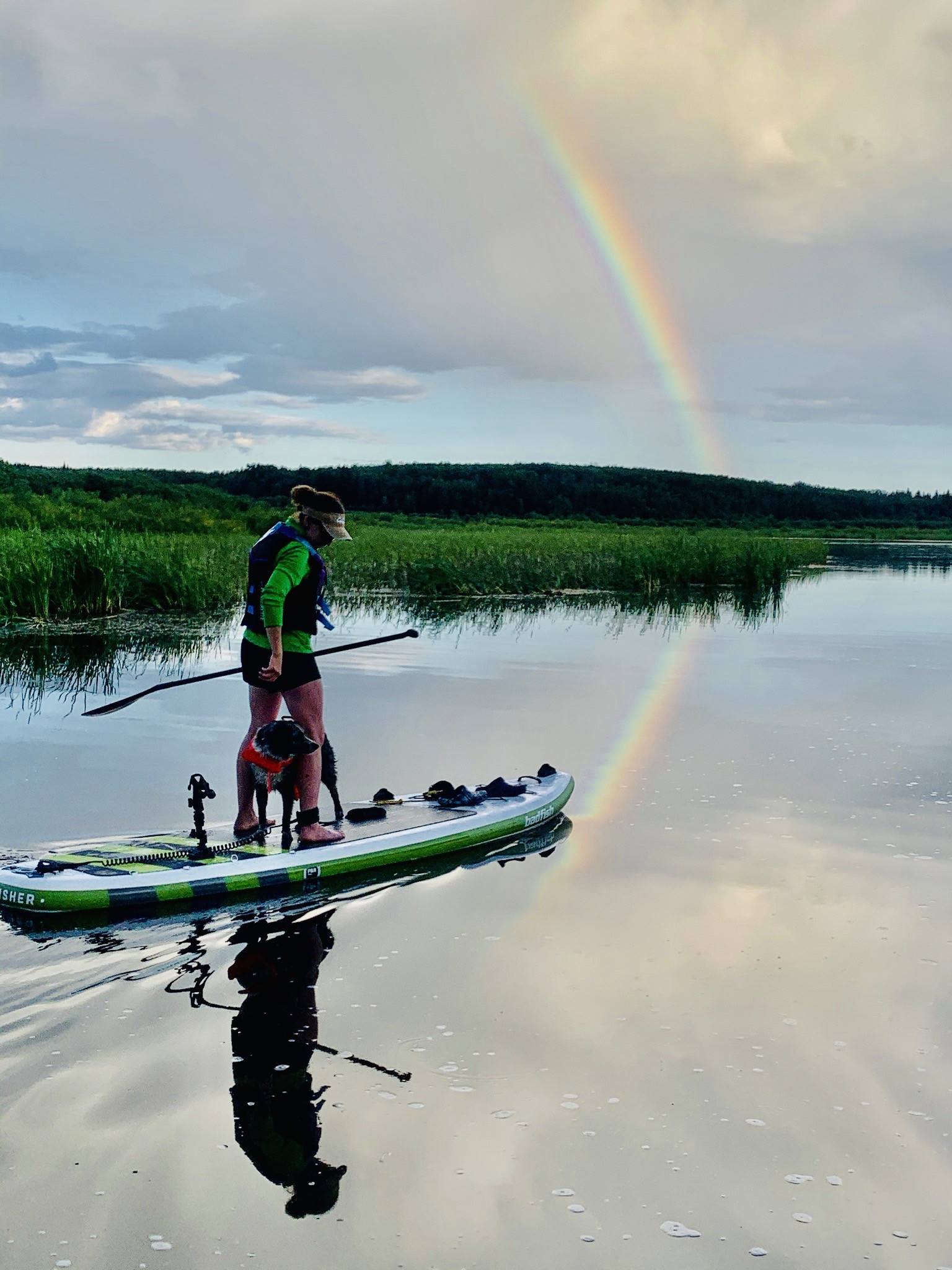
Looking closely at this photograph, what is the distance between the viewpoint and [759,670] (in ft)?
54.1

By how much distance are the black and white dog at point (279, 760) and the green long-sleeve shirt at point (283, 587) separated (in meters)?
0.49

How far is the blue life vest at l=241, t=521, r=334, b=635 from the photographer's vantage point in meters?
7.11

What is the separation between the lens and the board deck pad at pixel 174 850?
21.5 feet

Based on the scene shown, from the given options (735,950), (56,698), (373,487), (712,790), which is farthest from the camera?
(373,487)

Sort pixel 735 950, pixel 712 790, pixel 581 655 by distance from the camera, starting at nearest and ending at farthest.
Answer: pixel 735 950 < pixel 712 790 < pixel 581 655

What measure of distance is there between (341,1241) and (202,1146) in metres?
0.67

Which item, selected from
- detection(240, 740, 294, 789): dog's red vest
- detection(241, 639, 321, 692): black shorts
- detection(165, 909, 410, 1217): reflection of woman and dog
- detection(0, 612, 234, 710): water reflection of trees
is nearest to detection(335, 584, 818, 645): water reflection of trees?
detection(0, 612, 234, 710): water reflection of trees

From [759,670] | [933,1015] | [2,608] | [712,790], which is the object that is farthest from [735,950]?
[2,608]

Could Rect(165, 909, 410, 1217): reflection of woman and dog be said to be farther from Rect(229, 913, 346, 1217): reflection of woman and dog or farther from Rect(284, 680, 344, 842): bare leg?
Rect(284, 680, 344, 842): bare leg

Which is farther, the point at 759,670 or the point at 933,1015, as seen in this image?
the point at 759,670

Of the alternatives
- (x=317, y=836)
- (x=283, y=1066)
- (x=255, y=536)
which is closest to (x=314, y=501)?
(x=317, y=836)

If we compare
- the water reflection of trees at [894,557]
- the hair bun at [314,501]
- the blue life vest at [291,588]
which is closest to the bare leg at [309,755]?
the blue life vest at [291,588]

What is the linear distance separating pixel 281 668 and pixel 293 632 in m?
0.23

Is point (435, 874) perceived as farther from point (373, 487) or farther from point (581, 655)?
point (373, 487)
